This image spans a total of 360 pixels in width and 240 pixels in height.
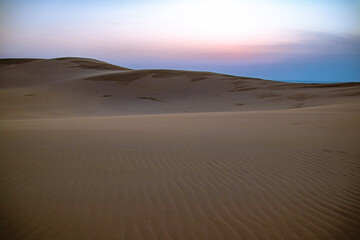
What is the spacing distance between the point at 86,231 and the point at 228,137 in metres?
5.30

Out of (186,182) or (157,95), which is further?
(157,95)

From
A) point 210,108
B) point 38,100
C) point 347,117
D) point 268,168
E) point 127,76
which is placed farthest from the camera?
point 127,76

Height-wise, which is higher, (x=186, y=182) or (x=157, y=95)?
(x=157, y=95)

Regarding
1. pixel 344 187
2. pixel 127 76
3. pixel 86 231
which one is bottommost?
pixel 86 231

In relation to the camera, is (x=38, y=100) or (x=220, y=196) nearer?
(x=220, y=196)

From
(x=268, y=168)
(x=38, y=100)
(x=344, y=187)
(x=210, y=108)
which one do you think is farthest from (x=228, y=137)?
(x=38, y=100)

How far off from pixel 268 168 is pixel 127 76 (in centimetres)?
2784

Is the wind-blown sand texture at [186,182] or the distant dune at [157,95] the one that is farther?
the distant dune at [157,95]

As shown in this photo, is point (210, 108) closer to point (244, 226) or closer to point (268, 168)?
point (268, 168)

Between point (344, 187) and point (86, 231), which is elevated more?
point (344, 187)

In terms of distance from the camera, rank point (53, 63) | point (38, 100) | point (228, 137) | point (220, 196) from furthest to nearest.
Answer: point (53, 63) < point (38, 100) < point (228, 137) < point (220, 196)

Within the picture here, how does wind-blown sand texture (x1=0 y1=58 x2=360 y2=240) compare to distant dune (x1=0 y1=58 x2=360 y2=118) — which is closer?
wind-blown sand texture (x1=0 y1=58 x2=360 y2=240)

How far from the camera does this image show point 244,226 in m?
3.46

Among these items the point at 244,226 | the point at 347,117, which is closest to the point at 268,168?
the point at 244,226
